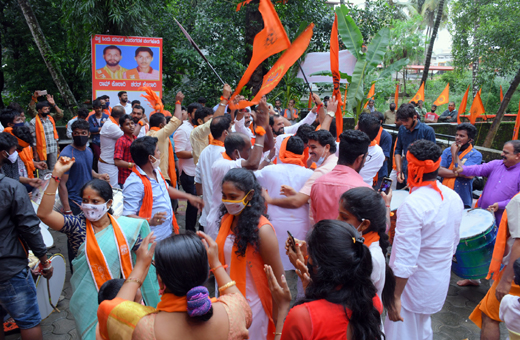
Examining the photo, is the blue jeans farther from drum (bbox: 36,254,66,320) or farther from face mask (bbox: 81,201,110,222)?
face mask (bbox: 81,201,110,222)

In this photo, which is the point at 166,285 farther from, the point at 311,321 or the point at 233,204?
the point at 233,204

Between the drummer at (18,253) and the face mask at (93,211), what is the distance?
1.98 ft

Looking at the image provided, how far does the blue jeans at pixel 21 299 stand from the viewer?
2.97 m

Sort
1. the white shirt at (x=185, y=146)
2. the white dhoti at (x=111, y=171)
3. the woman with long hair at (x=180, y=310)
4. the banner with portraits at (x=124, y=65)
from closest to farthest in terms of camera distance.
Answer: the woman with long hair at (x=180, y=310) < the white dhoti at (x=111, y=171) < the white shirt at (x=185, y=146) < the banner with portraits at (x=124, y=65)

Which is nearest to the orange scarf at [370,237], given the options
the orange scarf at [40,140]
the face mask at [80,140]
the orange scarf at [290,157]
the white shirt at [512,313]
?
the white shirt at [512,313]

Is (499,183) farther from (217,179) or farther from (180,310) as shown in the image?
(180,310)

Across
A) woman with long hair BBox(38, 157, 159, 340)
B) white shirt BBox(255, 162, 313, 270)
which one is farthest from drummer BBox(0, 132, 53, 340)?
white shirt BBox(255, 162, 313, 270)

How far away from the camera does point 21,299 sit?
119 inches

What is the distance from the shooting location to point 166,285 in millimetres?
1725

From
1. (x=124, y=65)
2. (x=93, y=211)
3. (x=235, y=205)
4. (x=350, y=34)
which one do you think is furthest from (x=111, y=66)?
(x=235, y=205)

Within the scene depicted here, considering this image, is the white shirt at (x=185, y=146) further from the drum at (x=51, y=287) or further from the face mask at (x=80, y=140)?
the drum at (x=51, y=287)

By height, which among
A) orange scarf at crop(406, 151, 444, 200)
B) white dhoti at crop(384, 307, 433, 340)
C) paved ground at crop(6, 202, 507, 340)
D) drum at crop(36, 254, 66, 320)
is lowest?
paved ground at crop(6, 202, 507, 340)

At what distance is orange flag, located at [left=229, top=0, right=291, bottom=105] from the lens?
14.5 feet

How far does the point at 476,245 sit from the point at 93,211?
3.65 m
